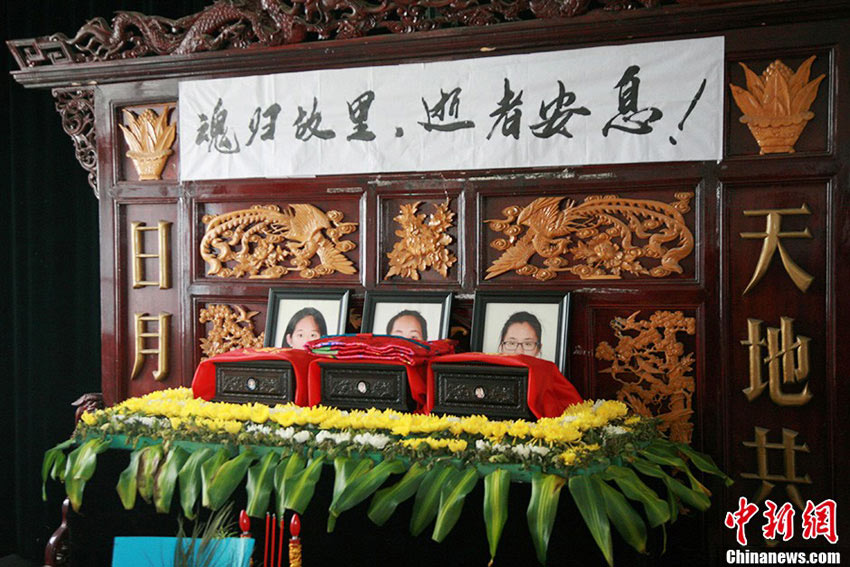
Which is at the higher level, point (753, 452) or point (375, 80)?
point (375, 80)

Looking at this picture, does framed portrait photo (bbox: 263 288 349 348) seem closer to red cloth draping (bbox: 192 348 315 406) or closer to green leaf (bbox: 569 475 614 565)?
red cloth draping (bbox: 192 348 315 406)

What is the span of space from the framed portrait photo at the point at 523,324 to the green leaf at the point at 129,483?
4.25 ft

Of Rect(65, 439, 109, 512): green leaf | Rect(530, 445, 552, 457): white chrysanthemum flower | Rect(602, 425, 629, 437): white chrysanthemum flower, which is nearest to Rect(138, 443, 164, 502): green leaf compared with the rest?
Rect(65, 439, 109, 512): green leaf

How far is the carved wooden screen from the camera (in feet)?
9.33

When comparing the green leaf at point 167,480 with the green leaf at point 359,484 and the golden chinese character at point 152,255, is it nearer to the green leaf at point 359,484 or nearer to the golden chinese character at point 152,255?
the green leaf at point 359,484

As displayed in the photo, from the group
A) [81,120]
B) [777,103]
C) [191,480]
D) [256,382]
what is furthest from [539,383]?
[81,120]

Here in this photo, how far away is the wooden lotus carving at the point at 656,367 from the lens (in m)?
3.00

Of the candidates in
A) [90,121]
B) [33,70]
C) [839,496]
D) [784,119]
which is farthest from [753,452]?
[33,70]

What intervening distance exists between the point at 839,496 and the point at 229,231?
2.62 metres

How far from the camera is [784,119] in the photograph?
2.84 meters

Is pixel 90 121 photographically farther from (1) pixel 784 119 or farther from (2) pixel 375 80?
(1) pixel 784 119

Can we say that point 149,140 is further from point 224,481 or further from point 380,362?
point 224,481

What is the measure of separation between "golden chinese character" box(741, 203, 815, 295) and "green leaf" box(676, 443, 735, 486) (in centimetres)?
62

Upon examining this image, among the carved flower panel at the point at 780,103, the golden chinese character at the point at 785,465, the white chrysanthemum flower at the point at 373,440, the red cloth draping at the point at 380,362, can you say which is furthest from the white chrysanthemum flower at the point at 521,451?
the carved flower panel at the point at 780,103
